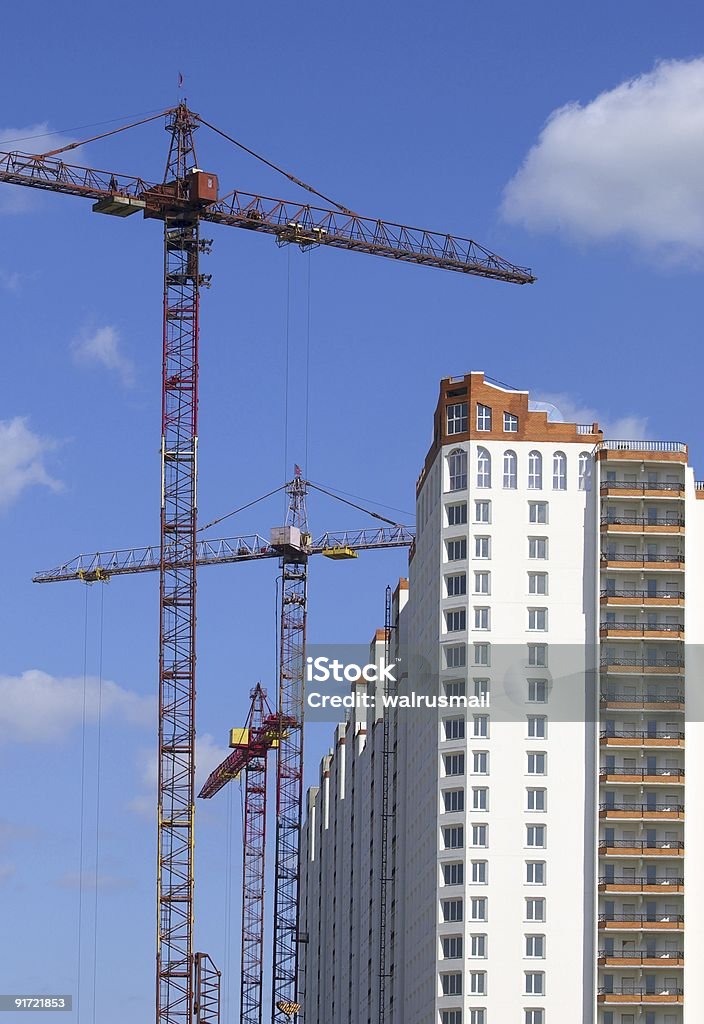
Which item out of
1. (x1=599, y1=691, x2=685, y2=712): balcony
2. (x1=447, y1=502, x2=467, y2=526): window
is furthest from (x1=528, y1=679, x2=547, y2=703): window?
(x1=447, y1=502, x2=467, y2=526): window

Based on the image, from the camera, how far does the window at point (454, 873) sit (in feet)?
519


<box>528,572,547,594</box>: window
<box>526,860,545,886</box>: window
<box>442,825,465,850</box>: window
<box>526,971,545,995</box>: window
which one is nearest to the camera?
<box>526,971,545,995</box>: window

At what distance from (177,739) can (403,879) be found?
2131 cm

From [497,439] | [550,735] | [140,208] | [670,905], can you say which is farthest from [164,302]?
[670,905]

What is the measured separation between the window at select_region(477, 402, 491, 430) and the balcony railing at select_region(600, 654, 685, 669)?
1844cm

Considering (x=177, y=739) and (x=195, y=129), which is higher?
(x=195, y=129)

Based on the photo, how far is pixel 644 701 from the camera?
161000mm

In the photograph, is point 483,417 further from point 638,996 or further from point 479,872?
point 638,996

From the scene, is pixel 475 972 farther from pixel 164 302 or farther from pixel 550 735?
pixel 164 302

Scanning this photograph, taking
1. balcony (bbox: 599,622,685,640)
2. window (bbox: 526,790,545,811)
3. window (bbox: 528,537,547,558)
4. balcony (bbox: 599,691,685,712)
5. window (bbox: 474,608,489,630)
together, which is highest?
window (bbox: 528,537,547,558)

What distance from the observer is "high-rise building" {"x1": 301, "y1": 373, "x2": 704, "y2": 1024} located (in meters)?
155

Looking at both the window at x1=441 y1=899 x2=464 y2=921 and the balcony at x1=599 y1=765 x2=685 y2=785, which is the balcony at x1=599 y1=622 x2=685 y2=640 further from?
the window at x1=441 y1=899 x2=464 y2=921

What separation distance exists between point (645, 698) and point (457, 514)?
18470mm

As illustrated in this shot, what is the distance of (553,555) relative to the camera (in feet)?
534
